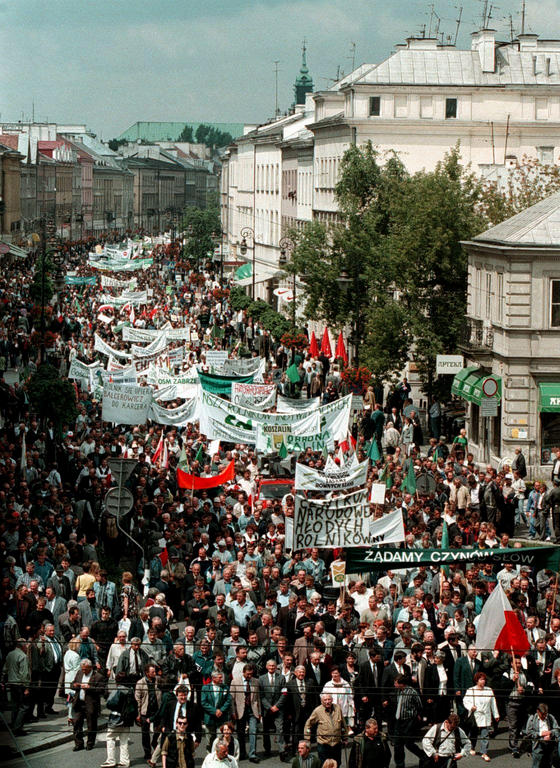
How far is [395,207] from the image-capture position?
4553 cm

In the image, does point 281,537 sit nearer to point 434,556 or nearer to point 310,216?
point 434,556

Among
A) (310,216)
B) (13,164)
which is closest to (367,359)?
(310,216)

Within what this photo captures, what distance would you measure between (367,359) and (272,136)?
62.0 meters

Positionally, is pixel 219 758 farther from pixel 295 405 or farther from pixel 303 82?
pixel 303 82

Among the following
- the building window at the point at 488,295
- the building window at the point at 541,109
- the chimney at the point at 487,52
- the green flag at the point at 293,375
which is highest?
the chimney at the point at 487,52

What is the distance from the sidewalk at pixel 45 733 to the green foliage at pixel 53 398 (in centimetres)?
1721

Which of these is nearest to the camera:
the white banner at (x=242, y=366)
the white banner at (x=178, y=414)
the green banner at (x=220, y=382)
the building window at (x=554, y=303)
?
the white banner at (x=178, y=414)

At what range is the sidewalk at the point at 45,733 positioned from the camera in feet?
55.3

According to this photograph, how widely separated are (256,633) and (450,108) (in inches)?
1962

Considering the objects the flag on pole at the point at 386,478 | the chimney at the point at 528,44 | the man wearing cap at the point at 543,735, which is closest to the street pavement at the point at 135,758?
the man wearing cap at the point at 543,735

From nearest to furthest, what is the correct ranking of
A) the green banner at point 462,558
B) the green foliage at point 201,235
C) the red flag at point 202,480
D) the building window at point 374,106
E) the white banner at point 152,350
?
the green banner at point 462,558
the red flag at point 202,480
the white banner at point 152,350
the building window at point 374,106
the green foliage at point 201,235

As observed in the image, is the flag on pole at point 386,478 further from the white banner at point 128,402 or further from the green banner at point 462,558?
the green banner at point 462,558

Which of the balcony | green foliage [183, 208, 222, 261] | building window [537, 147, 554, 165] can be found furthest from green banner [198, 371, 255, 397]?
green foliage [183, 208, 222, 261]

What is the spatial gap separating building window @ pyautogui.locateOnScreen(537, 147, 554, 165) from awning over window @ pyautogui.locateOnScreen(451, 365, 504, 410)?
27.0m
